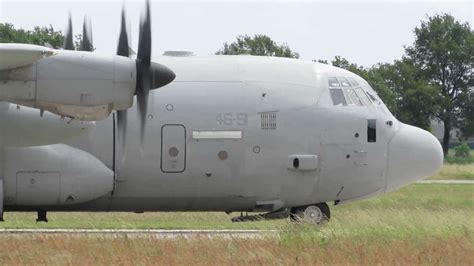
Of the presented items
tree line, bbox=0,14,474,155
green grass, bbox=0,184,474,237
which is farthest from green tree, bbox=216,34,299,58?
green grass, bbox=0,184,474,237

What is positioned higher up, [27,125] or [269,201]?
[27,125]

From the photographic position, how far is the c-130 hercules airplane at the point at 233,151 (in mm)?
22125

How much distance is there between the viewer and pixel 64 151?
2219cm

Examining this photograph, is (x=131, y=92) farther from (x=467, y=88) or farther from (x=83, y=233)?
(x=467, y=88)

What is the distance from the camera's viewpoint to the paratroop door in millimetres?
22516

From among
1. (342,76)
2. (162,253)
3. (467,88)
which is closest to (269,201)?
(342,76)

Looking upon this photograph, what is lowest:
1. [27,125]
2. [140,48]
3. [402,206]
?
[402,206]

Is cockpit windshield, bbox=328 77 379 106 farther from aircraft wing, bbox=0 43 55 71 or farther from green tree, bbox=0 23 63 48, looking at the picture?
green tree, bbox=0 23 63 48

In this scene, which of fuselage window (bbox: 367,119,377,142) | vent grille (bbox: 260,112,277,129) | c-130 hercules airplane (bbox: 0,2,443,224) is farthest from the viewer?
fuselage window (bbox: 367,119,377,142)

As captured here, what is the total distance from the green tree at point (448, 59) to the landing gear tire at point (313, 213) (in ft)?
217

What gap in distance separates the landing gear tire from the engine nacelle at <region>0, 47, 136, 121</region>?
734 cm

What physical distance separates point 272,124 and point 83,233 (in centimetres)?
448

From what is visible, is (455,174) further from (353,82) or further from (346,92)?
(346,92)

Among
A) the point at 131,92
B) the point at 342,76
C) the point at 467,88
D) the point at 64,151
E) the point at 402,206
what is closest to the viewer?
the point at 131,92
